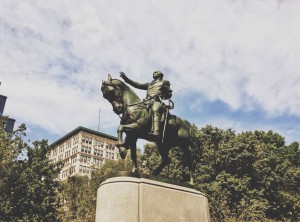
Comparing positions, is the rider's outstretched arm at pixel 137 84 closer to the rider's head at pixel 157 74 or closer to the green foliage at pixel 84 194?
the rider's head at pixel 157 74

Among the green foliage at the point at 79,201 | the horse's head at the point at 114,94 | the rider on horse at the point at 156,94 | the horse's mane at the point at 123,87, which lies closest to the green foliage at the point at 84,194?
the green foliage at the point at 79,201

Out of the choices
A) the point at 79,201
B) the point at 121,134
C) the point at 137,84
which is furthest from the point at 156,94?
the point at 79,201

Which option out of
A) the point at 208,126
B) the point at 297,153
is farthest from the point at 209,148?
the point at 297,153

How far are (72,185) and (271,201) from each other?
2229 cm

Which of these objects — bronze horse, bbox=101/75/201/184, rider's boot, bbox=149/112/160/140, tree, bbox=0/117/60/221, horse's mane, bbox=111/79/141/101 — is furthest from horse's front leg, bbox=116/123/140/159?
tree, bbox=0/117/60/221

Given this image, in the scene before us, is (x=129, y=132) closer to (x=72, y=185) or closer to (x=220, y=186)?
(x=220, y=186)

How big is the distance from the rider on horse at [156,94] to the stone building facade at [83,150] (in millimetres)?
77159

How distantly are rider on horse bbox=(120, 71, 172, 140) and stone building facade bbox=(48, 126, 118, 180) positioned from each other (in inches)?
3038

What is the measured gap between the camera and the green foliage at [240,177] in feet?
81.5

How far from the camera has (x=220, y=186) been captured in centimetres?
2522

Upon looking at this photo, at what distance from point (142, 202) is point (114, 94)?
322 cm

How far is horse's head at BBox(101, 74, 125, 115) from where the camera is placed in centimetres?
903

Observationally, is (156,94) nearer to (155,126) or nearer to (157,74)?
(157,74)

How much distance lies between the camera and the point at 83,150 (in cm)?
8738
